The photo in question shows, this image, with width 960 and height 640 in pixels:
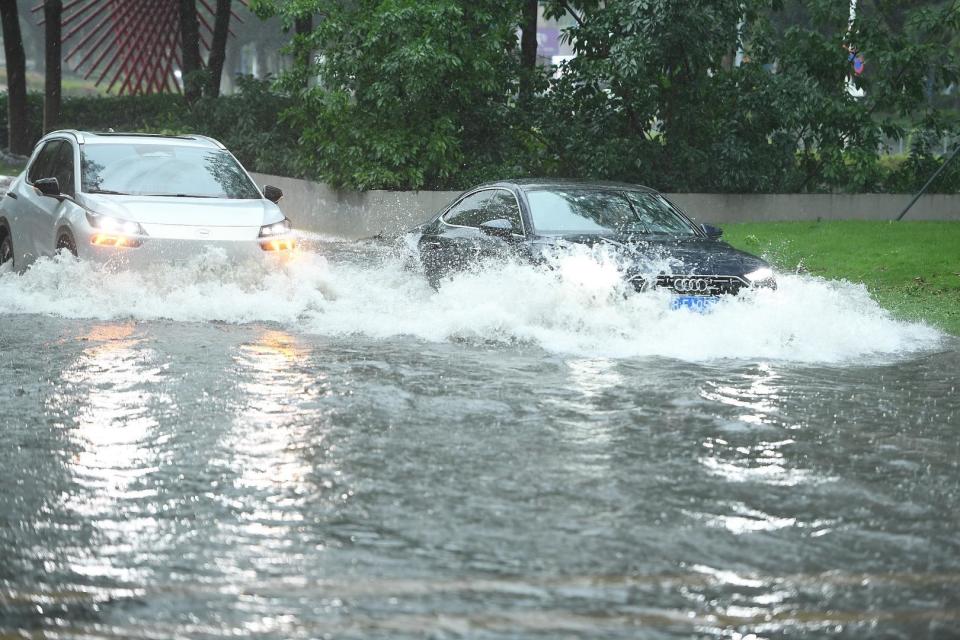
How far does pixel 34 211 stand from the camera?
13.9 m

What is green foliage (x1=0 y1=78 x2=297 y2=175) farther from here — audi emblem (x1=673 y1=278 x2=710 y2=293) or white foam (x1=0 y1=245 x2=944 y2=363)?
audi emblem (x1=673 y1=278 x2=710 y2=293)

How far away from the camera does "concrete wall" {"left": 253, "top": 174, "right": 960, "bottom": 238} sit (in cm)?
2238

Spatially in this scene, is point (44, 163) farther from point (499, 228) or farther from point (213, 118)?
point (213, 118)

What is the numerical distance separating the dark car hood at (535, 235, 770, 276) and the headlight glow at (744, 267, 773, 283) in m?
0.04

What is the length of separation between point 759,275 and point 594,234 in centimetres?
148

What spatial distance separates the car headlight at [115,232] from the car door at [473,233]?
2.71m

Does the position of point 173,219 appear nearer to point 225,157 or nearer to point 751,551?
point 225,157

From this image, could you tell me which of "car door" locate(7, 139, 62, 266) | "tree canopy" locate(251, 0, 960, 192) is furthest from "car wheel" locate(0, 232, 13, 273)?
"tree canopy" locate(251, 0, 960, 192)

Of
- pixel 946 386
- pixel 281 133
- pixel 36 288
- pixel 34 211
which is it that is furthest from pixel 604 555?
pixel 281 133

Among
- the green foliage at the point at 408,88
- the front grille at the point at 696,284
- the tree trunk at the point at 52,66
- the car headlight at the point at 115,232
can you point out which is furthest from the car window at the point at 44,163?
the tree trunk at the point at 52,66

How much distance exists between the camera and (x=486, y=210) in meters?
13.1

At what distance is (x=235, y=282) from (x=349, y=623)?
344 inches

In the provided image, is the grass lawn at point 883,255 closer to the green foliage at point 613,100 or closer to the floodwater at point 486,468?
the green foliage at point 613,100

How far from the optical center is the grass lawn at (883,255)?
14.7 m
